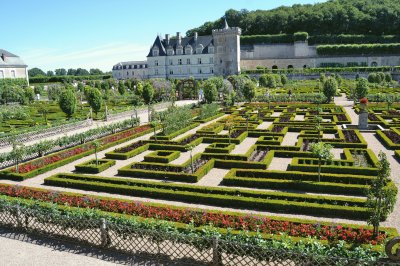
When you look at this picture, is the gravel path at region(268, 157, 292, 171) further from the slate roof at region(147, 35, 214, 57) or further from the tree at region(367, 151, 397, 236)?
the slate roof at region(147, 35, 214, 57)

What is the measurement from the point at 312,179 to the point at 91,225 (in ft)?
31.7

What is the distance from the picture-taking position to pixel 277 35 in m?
94.1

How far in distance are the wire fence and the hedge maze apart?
11.6ft

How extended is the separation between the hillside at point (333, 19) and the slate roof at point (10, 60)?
63321 millimetres

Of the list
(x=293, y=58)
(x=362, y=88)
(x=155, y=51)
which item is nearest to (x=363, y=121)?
(x=362, y=88)

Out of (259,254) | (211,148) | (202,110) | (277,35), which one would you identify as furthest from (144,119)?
(277,35)

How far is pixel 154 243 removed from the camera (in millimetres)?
10461

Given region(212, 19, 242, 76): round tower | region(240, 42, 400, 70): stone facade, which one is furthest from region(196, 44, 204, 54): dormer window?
region(240, 42, 400, 70): stone facade

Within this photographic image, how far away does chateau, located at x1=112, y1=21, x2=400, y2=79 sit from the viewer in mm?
79125

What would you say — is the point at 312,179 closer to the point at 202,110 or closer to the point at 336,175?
the point at 336,175

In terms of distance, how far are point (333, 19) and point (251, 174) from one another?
297ft

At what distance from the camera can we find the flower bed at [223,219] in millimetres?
10070

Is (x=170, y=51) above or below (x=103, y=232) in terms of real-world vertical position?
above

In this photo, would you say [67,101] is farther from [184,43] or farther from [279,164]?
[184,43]
